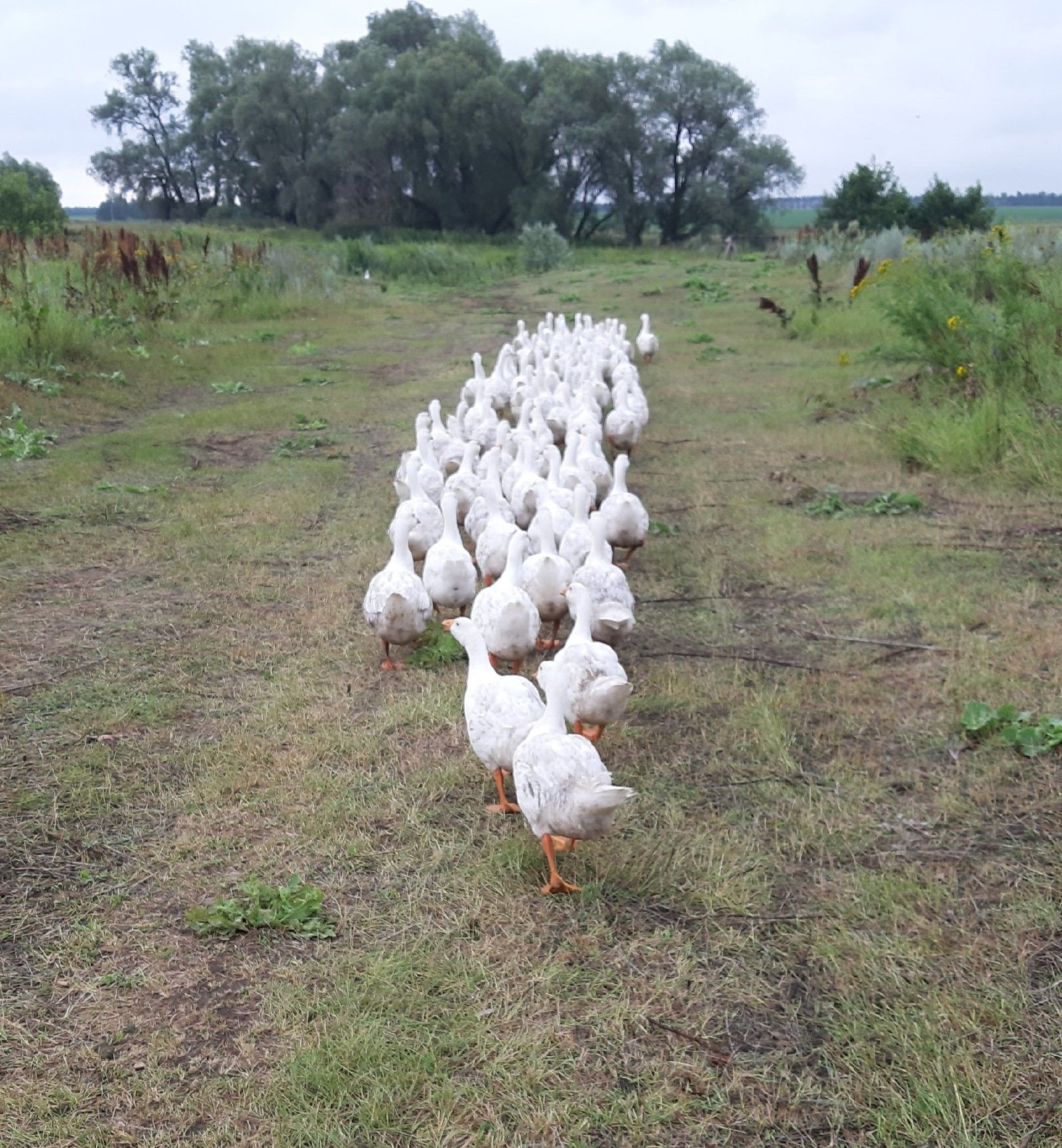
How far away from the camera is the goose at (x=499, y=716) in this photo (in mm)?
3600

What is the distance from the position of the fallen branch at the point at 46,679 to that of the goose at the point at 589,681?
236 cm

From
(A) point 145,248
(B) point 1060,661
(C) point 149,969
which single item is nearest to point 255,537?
(C) point 149,969

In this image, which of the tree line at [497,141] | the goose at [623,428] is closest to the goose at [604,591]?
the goose at [623,428]

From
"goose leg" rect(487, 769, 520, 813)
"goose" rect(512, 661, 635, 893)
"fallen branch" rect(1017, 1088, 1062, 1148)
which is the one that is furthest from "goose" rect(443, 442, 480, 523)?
"fallen branch" rect(1017, 1088, 1062, 1148)

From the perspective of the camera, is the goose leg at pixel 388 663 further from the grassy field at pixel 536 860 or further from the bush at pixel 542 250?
the bush at pixel 542 250

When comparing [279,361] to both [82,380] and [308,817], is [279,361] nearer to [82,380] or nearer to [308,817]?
[82,380]

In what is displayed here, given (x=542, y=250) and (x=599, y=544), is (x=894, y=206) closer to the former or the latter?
(x=542, y=250)

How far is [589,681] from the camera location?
391 cm

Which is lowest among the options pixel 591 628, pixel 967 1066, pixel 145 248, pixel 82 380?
pixel 967 1066

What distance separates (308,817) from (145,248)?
15313 millimetres

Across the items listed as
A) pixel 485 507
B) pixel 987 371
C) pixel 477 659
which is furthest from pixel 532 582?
pixel 987 371

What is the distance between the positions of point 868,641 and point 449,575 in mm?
2093

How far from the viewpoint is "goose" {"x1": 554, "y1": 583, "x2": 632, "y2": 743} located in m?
3.77

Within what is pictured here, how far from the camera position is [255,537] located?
22.9 feet
